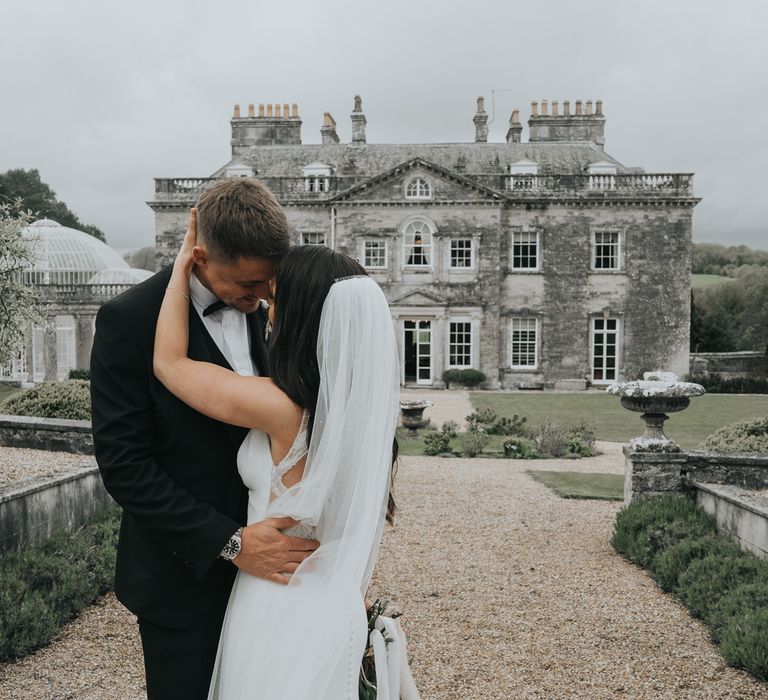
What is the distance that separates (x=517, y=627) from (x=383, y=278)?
78.9 ft

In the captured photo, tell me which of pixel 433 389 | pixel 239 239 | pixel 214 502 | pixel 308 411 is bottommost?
pixel 433 389

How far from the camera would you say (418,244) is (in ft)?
93.9

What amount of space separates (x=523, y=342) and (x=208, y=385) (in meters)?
27.3

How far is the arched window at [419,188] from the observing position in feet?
93.1

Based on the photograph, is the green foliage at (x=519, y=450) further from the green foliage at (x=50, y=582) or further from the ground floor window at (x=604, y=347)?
the ground floor window at (x=604, y=347)

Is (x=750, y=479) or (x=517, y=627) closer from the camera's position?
(x=517, y=627)

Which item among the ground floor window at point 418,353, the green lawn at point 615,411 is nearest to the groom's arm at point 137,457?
the green lawn at point 615,411

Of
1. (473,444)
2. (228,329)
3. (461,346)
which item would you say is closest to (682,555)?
(228,329)

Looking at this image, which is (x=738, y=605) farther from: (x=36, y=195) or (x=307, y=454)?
(x=36, y=195)

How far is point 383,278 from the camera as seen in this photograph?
1126 inches

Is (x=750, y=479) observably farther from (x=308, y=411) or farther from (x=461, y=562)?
(x=308, y=411)

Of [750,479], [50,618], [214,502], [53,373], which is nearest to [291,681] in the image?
[214,502]

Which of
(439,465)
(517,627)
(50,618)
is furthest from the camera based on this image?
(439,465)

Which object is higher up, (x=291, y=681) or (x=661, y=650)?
(x=291, y=681)
